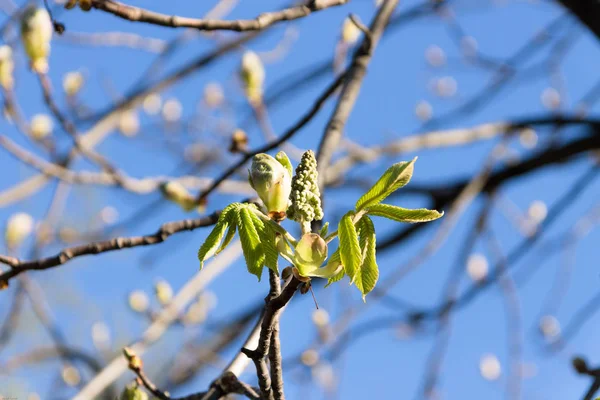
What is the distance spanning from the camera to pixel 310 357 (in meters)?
2.82

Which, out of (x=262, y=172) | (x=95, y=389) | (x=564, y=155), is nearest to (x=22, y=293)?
(x=95, y=389)

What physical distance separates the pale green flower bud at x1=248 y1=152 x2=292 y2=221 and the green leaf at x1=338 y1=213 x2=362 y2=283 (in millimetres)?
82

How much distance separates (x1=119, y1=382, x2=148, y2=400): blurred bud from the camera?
3.46 ft

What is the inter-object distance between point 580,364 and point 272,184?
0.85m

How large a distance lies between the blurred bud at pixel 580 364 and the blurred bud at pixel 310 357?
5.10 feet

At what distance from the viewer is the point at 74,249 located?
110cm

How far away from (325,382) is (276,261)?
6.74 ft

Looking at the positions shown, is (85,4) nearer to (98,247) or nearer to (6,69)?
(98,247)

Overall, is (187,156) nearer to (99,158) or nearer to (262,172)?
(99,158)

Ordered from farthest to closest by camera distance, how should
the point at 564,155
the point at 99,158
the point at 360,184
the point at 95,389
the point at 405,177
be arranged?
1. the point at 360,184
2. the point at 564,155
3. the point at 99,158
4. the point at 95,389
5. the point at 405,177

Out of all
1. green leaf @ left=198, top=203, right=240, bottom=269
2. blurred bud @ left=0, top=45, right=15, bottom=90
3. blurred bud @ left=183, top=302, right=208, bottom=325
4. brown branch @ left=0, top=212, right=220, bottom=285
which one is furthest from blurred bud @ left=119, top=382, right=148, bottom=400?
blurred bud @ left=183, top=302, right=208, bottom=325

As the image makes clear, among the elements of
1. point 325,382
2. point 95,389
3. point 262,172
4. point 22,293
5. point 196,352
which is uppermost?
point 262,172

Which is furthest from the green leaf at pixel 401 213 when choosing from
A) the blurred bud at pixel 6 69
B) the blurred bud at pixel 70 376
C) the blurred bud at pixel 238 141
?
the blurred bud at pixel 70 376

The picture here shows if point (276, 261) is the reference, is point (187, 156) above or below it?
above
